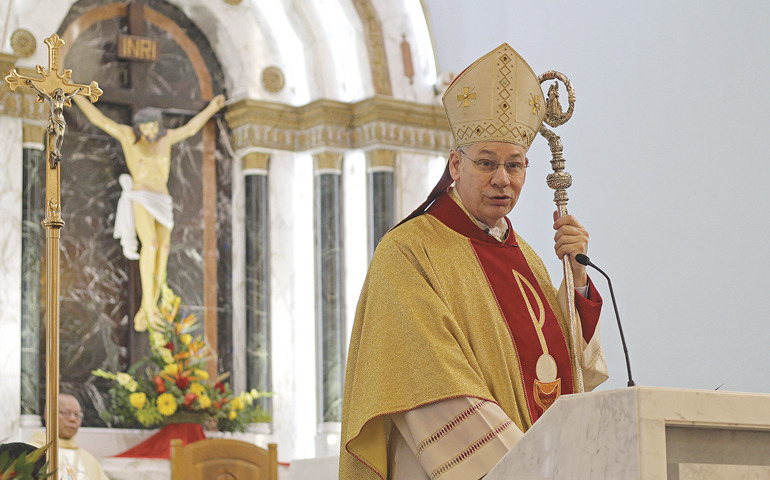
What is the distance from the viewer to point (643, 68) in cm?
702

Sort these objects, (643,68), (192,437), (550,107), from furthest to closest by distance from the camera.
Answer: (192,437) → (643,68) → (550,107)

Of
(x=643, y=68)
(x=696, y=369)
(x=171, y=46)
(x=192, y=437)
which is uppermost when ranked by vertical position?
(x=171, y=46)

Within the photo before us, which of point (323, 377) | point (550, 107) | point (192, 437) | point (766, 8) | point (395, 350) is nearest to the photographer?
point (395, 350)

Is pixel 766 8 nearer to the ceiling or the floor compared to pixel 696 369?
nearer to the ceiling

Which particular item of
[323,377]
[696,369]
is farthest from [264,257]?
[696,369]

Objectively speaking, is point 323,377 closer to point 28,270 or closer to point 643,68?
point 28,270

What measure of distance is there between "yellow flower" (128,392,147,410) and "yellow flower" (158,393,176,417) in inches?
4.7

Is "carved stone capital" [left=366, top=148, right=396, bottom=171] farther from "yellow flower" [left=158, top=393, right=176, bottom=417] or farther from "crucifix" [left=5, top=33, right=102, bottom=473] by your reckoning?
"crucifix" [left=5, top=33, right=102, bottom=473]

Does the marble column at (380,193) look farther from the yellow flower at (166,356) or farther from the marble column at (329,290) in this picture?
the yellow flower at (166,356)

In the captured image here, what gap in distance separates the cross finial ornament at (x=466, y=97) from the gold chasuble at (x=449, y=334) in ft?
1.02

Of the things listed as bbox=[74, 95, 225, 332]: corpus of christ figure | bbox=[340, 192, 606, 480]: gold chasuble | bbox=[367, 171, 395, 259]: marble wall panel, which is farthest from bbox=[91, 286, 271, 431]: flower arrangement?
bbox=[340, 192, 606, 480]: gold chasuble

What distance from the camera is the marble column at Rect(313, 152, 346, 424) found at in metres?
8.34

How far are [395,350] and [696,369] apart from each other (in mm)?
3943

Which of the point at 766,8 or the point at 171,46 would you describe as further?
the point at 171,46
